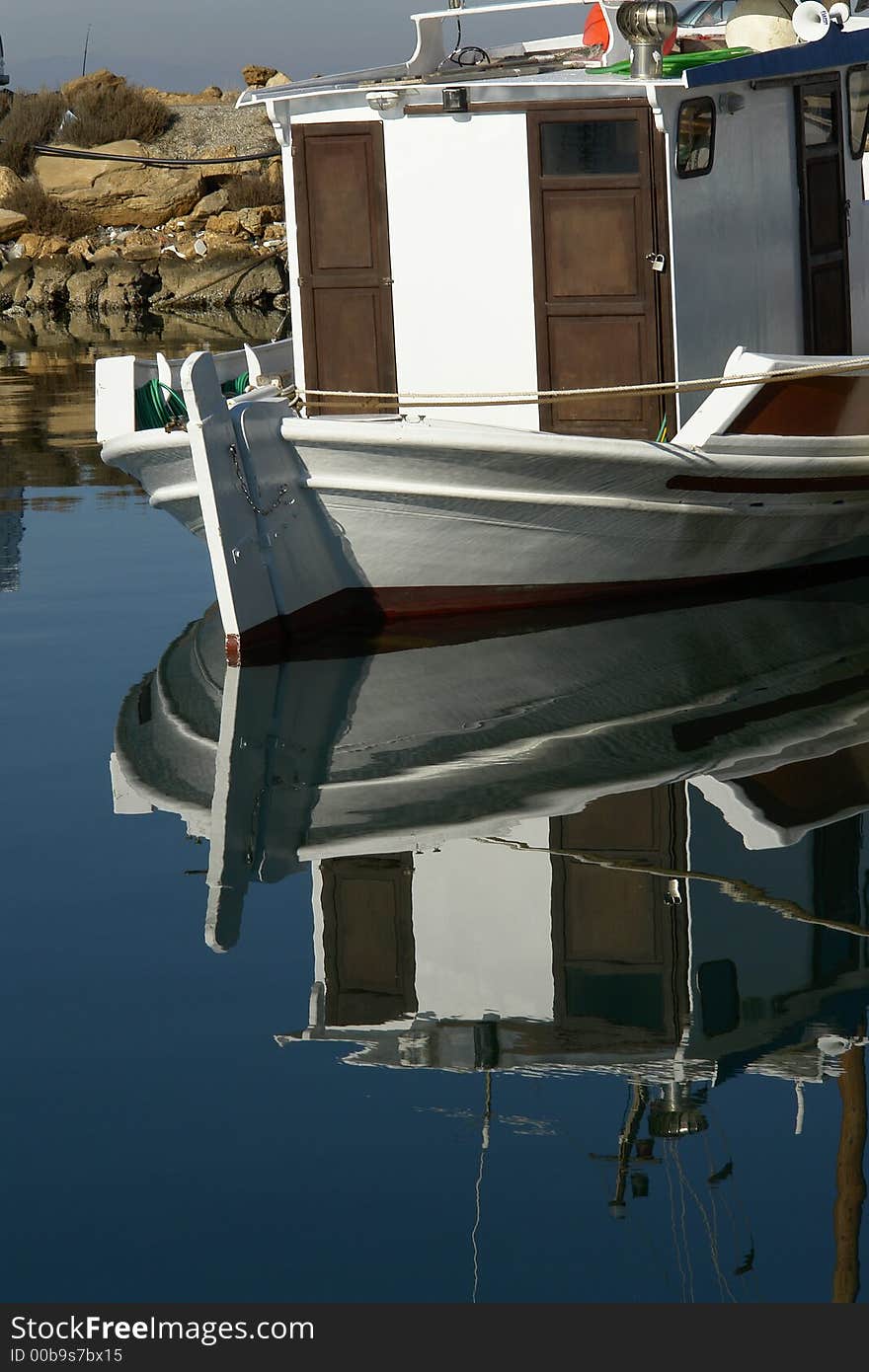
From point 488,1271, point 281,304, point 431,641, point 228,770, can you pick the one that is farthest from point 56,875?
point 281,304

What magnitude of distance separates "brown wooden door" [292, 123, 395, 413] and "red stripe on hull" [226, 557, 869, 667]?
114 cm

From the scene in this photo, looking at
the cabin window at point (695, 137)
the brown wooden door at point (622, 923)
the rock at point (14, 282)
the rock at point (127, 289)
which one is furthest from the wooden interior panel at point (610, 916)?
the rock at point (14, 282)

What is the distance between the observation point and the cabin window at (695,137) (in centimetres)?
980

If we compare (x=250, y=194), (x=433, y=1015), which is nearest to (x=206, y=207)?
(x=250, y=194)

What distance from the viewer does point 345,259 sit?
1034cm

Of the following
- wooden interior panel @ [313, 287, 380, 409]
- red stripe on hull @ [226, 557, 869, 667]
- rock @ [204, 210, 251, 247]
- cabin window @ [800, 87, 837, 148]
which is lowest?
red stripe on hull @ [226, 557, 869, 667]

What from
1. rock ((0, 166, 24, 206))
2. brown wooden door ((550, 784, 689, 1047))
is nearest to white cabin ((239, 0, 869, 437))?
brown wooden door ((550, 784, 689, 1047))

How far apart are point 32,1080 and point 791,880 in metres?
2.80

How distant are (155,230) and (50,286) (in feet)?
13.9

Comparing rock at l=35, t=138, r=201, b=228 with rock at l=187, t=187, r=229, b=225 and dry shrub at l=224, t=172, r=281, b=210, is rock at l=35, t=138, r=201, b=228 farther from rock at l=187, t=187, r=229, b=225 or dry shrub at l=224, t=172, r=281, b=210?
dry shrub at l=224, t=172, r=281, b=210

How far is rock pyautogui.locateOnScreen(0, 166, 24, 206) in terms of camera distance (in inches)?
1567

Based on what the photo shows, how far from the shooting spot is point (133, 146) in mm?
43906

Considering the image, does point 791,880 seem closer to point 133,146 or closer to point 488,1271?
point 488,1271

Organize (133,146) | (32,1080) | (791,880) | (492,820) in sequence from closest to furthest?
(32,1080) < (791,880) < (492,820) < (133,146)
